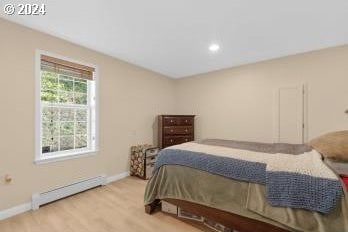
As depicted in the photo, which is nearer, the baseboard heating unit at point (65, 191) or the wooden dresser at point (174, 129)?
the baseboard heating unit at point (65, 191)

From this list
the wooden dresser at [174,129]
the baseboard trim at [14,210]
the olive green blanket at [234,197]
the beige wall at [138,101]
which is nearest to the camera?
the olive green blanket at [234,197]

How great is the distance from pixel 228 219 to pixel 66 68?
2.92 metres

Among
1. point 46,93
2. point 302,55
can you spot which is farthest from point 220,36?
point 46,93

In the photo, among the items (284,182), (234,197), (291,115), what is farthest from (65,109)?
(291,115)

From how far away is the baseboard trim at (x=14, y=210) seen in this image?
2180 millimetres

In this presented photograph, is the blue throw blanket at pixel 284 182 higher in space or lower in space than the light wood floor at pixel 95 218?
higher

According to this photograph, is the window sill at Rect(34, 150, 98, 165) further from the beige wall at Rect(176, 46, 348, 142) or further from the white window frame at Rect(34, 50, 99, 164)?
the beige wall at Rect(176, 46, 348, 142)

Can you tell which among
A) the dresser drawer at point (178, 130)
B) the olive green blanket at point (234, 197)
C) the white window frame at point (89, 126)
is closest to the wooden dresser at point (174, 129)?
the dresser drawer at point (178, 130)

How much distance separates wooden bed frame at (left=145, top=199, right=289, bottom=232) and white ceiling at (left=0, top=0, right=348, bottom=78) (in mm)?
2124

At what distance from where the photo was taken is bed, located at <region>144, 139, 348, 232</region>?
136cm

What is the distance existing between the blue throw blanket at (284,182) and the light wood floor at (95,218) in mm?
771

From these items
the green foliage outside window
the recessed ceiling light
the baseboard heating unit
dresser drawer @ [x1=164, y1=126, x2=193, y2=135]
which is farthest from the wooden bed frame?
the recessed ceiling light

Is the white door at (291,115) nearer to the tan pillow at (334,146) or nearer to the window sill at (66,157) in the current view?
the tan pillow at (334,146)

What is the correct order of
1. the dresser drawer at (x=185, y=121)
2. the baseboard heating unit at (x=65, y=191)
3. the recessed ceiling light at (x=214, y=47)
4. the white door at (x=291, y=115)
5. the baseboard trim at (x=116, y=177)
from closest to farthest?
the baseboard heating unit at (x=65, y=191) < the recessed ceiling light at (x=214, y=47) < the white door at (x=291, y=115) < the baseboard trim at (x=116, y=177) < the dresser drawer at (x=185, y=121)
